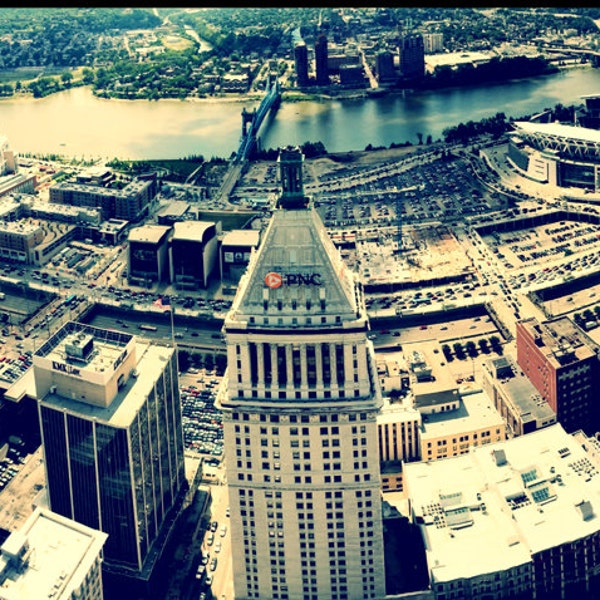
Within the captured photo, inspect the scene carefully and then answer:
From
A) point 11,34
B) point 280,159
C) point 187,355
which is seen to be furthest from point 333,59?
point 280,159

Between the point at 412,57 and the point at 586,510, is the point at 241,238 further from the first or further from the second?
the point at 412,57

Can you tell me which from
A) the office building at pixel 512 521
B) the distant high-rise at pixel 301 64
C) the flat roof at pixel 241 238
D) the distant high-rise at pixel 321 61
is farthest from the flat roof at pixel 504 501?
the distant high-rise at pixel 301 64

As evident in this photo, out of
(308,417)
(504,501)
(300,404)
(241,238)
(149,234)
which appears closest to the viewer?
(300,404)

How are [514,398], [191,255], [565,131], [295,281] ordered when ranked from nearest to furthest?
[295,281] < [514,398] < [191,255] < [565,131]

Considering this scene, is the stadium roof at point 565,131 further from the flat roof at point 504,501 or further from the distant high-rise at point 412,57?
the flat roof at point 504,501

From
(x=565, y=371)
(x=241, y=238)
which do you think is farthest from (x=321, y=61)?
(x=565, y=371)

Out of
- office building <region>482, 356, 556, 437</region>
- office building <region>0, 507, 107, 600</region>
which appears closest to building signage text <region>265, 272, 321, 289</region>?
office building <region>0, 507, 107, 600</region>
